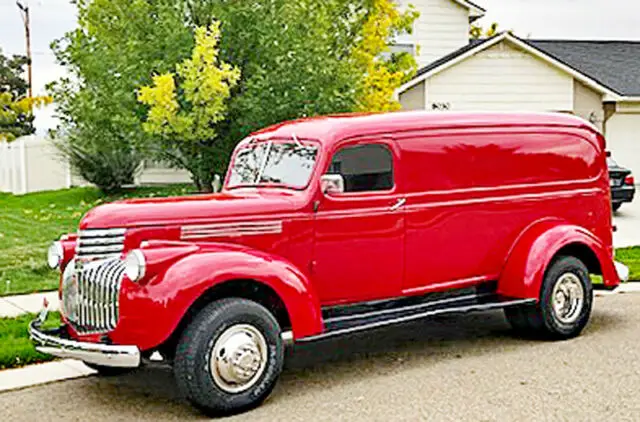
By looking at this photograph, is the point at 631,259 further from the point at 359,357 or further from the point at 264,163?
the point at 264,163

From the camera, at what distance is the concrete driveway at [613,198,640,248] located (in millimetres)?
15514

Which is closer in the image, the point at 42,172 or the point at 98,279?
the point at 98,279

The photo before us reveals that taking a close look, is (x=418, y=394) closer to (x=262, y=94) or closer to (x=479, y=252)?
(x=479, y=252)

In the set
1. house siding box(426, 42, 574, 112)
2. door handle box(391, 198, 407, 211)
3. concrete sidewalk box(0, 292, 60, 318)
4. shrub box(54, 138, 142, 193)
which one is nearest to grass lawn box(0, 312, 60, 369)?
concrete sidewalk box(0, 292, 60, 318)

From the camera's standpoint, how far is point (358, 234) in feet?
23.5

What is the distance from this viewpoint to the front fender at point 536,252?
7906 millimetres

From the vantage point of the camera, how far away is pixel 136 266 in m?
5.91

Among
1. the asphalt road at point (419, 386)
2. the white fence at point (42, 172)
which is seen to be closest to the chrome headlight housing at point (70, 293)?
the asphalt road at point (419, 386)

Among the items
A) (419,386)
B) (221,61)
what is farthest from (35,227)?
(419,386)

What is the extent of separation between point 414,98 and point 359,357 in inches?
661

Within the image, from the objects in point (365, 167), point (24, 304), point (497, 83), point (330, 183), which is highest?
point (497, 83)

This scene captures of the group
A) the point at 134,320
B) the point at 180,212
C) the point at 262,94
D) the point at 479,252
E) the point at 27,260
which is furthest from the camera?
the point at 262,94

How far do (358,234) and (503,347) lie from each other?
189cm

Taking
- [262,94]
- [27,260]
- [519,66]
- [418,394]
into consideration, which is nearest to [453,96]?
[519,66]
